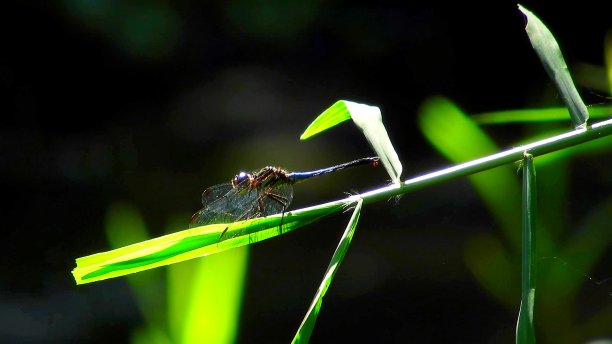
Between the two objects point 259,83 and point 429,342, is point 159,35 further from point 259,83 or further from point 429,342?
point 429,342

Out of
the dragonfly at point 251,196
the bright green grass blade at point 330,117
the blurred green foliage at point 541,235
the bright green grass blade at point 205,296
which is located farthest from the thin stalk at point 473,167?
the blurred green foliage at point 541,235

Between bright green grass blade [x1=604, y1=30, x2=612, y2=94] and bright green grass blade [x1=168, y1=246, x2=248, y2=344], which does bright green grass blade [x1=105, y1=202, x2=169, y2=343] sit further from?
bright green grass blade [x1=604, y1=30, x2=612, y2=94]

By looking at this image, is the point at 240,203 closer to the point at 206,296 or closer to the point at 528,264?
the point at 206,296

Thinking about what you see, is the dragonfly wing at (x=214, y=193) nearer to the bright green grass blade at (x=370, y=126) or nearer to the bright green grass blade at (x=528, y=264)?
the bright green grass blade at (x=370, y=126)

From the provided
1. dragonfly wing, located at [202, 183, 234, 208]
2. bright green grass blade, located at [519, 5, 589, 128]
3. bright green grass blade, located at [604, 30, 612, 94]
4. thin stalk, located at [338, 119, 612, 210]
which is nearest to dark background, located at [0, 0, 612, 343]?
bright green grass blade, located at [604, 30, 612, 94]

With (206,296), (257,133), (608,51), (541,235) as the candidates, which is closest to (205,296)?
(206,296)

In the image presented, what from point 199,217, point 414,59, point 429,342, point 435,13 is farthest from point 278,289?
point 199,217
